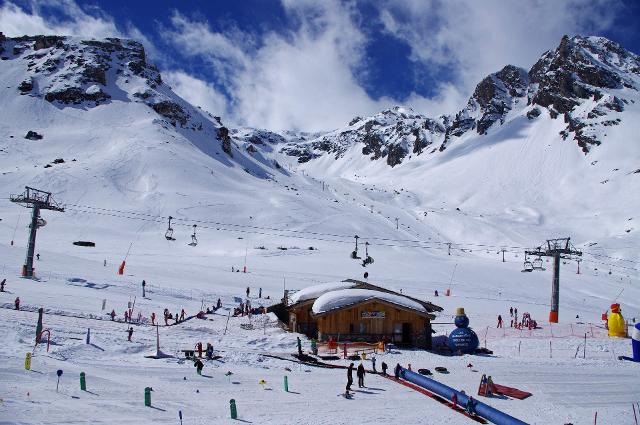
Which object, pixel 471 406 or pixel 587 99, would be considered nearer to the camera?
pixel 471 406

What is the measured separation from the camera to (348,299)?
Answer: 2850 cm

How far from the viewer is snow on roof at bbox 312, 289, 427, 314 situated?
28109 mm

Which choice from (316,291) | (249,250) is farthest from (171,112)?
(316,291)

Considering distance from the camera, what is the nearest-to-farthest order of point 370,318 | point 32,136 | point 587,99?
point 370,318 → point 32,136 → point 587,99

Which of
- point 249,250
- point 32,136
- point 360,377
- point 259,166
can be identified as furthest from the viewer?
point 259,166

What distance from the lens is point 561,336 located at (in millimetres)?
29266

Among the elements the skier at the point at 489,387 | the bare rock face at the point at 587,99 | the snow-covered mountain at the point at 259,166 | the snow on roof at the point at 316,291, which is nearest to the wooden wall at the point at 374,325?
the snow on roof at the point at 316,291

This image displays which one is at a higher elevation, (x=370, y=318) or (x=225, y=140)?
(x=225, y=140)

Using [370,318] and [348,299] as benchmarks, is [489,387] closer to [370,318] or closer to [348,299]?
[370,318]

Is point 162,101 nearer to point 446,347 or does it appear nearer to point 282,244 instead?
point 282,244

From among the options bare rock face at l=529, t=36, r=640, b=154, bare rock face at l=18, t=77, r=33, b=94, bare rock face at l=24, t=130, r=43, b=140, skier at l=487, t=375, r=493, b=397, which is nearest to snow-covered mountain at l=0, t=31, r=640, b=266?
bare rock face at l=529, t=36, r=640, b=154

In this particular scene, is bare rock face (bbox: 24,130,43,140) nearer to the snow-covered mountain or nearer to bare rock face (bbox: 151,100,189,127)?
the snow-covered mountain

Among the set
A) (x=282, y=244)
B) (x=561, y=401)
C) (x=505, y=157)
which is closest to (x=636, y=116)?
(x=505, y=157)

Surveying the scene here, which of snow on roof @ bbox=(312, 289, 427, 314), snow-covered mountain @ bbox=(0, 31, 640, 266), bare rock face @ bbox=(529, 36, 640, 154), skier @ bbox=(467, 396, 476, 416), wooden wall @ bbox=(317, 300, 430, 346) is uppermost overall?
bare rock face @ bbox=(529, 36, 640, 154)
